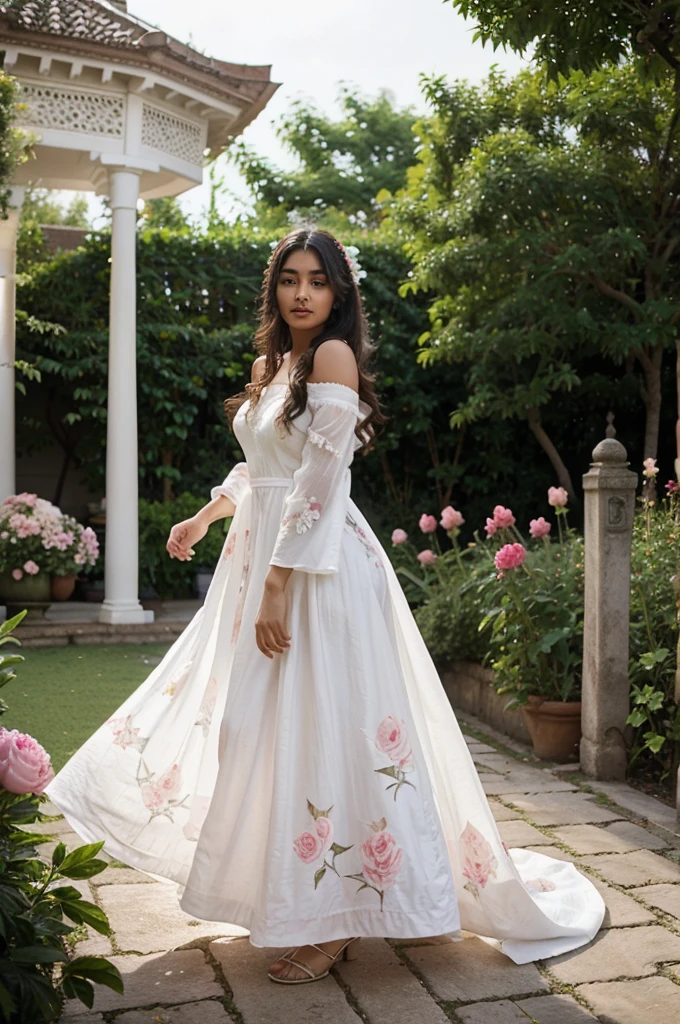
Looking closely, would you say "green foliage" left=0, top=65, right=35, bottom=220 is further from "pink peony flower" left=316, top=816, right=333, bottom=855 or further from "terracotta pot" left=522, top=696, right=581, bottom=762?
"pink peony flower" left=316, top=816, right=333, bottom=855

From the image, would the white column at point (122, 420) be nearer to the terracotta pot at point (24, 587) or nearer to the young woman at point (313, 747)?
the terracotta pot at point (24, 587)

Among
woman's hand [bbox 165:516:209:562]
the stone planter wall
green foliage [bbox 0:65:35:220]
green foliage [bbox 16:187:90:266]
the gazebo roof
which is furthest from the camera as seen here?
green foliage [bbox 16:187:90:266]

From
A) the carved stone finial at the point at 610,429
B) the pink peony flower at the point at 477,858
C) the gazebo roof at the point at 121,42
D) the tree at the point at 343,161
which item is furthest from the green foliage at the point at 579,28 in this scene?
the tree at the point at 343,161

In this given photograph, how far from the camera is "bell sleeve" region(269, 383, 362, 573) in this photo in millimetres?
2438

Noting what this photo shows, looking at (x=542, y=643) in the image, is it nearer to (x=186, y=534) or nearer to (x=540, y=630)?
(x=540, y=630)

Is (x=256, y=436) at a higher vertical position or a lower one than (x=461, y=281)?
lower

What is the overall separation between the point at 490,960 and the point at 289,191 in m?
18.1

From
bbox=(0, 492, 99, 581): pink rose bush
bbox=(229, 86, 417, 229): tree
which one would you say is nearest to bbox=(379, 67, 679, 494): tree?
bbox=(0, 492, 99, 581): pink rose bush

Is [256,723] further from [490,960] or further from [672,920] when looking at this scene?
[672,920]

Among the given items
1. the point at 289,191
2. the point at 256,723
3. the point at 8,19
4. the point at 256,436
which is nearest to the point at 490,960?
the point at 256,723

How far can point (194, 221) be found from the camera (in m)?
17.6

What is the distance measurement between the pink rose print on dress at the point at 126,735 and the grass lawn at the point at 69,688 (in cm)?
139

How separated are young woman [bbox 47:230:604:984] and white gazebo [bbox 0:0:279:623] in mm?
4751

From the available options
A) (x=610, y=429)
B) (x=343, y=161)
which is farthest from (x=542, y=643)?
(x=343, y=161)
